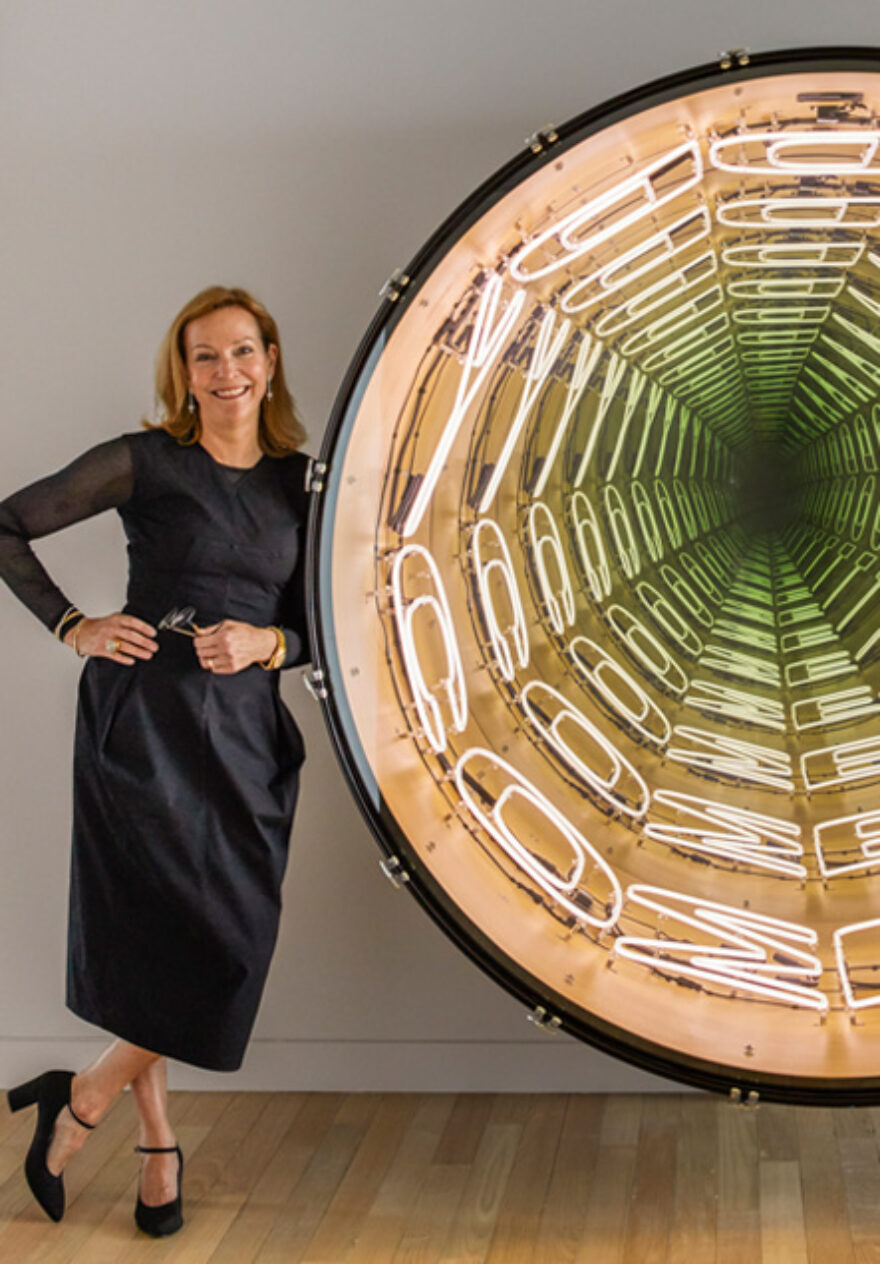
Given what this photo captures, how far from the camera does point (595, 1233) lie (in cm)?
228

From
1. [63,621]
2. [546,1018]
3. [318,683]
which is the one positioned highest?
[63,621]

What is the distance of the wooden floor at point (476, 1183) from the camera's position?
2.25m

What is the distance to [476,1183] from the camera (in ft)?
8.10

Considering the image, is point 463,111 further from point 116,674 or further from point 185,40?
point 116,674

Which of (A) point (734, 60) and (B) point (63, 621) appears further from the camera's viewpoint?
(B) point (63, 621)

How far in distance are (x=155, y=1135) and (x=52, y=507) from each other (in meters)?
0.99

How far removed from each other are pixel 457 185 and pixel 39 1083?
1.70m

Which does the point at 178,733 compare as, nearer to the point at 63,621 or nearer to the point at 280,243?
the point at 63,621

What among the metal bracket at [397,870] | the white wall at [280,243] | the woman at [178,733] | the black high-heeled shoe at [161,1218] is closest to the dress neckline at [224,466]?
the woman at [178,733]

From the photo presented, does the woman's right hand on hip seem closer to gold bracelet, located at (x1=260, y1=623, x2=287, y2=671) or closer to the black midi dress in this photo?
the black midi dress

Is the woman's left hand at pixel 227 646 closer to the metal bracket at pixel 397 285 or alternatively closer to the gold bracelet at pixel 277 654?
the gold bracelet at pixel 277 654

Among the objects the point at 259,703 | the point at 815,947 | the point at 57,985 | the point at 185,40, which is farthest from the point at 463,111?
the point at 57,985

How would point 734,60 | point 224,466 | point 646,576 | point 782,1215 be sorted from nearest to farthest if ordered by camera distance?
point 734,60 < point 782,1215 < point 224,466 < point 646,576

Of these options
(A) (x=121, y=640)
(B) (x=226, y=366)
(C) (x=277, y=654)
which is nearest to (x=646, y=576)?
(C) (x=277, y=654)
